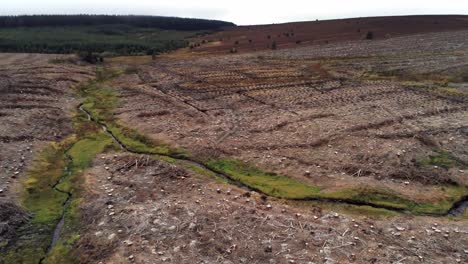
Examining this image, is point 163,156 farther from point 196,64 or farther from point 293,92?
point 196,64

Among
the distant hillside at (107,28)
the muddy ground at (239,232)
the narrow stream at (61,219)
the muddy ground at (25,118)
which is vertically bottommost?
the narrow stream at (61,219)

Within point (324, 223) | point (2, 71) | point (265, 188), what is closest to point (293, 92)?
point (265, 188)

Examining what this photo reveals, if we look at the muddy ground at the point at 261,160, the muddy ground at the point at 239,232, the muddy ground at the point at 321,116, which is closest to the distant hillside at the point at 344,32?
the muddy ground at the point at 321,116

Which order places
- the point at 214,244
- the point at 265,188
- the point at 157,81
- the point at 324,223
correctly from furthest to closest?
the point at 157,81
the point at 265,188
the point at 324,223
the point at 214,244

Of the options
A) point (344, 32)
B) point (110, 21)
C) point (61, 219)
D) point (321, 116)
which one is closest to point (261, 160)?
point (321, 116)

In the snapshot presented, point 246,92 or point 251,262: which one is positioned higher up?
point 246,92

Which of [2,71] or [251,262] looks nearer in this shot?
[251,262]

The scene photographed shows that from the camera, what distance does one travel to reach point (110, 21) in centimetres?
13725

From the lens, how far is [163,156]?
68.7ft

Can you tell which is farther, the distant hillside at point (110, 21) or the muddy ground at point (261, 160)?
the distant hillside at point (110, 21)

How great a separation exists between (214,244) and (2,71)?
3919cm

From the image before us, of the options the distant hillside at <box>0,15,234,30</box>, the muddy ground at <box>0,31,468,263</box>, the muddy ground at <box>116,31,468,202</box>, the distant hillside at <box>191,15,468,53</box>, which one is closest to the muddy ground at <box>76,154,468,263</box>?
the muddy ground at <box>0,31,468,263</box>

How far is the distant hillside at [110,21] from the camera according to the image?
125 meters

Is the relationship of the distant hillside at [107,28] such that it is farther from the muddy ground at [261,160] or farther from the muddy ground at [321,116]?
the muddy ground at [261,160]
